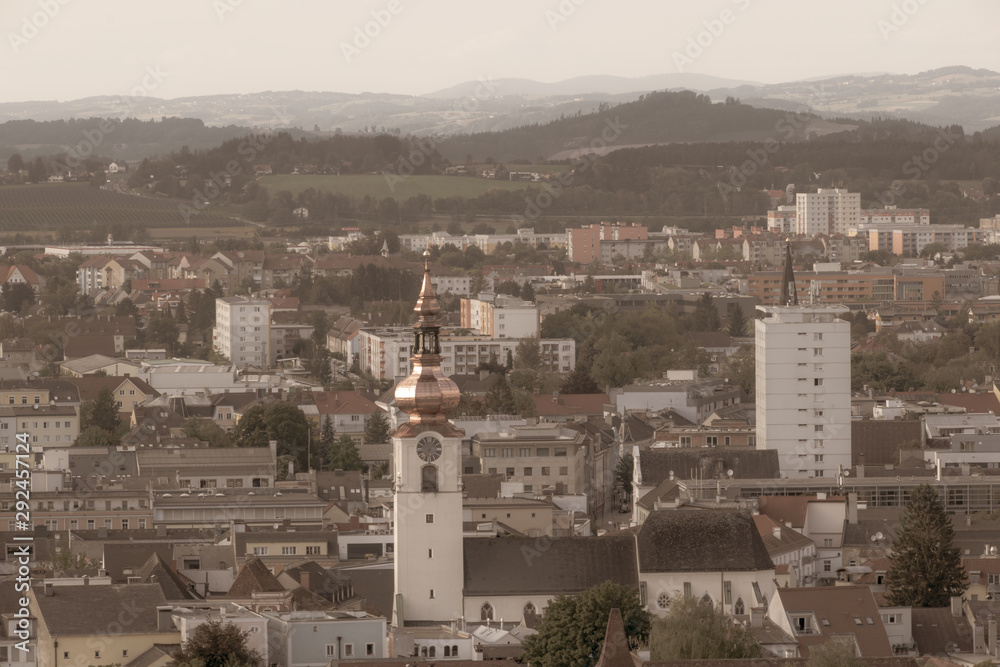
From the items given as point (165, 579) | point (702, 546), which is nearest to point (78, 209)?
point (165, 579)

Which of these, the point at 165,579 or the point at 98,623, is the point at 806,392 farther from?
the point at 98,623

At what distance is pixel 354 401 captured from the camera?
79.3m

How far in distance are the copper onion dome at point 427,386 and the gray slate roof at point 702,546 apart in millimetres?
3882

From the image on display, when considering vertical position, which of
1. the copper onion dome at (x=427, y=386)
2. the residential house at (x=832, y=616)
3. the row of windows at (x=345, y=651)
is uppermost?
the copper onion dome at (x=427, y=386)

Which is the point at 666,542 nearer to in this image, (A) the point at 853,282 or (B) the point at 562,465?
(B) the point at 562,465

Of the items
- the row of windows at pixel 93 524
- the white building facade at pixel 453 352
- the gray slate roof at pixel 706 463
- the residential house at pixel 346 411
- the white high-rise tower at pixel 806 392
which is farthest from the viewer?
the white building facade at pixel 453 352

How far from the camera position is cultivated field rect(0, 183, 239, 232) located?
176 metres

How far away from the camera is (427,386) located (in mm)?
40156

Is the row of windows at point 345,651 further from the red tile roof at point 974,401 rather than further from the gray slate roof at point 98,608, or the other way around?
the red tile roof at point 974,401

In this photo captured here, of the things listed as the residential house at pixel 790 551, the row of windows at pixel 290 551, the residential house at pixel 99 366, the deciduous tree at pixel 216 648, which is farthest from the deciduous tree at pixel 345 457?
the deciduous tree at pixel 216 648

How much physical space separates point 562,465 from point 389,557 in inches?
665

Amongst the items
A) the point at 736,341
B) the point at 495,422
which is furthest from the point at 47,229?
the point at 495,422

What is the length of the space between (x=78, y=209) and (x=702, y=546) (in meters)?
145

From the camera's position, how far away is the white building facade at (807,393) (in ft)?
195
